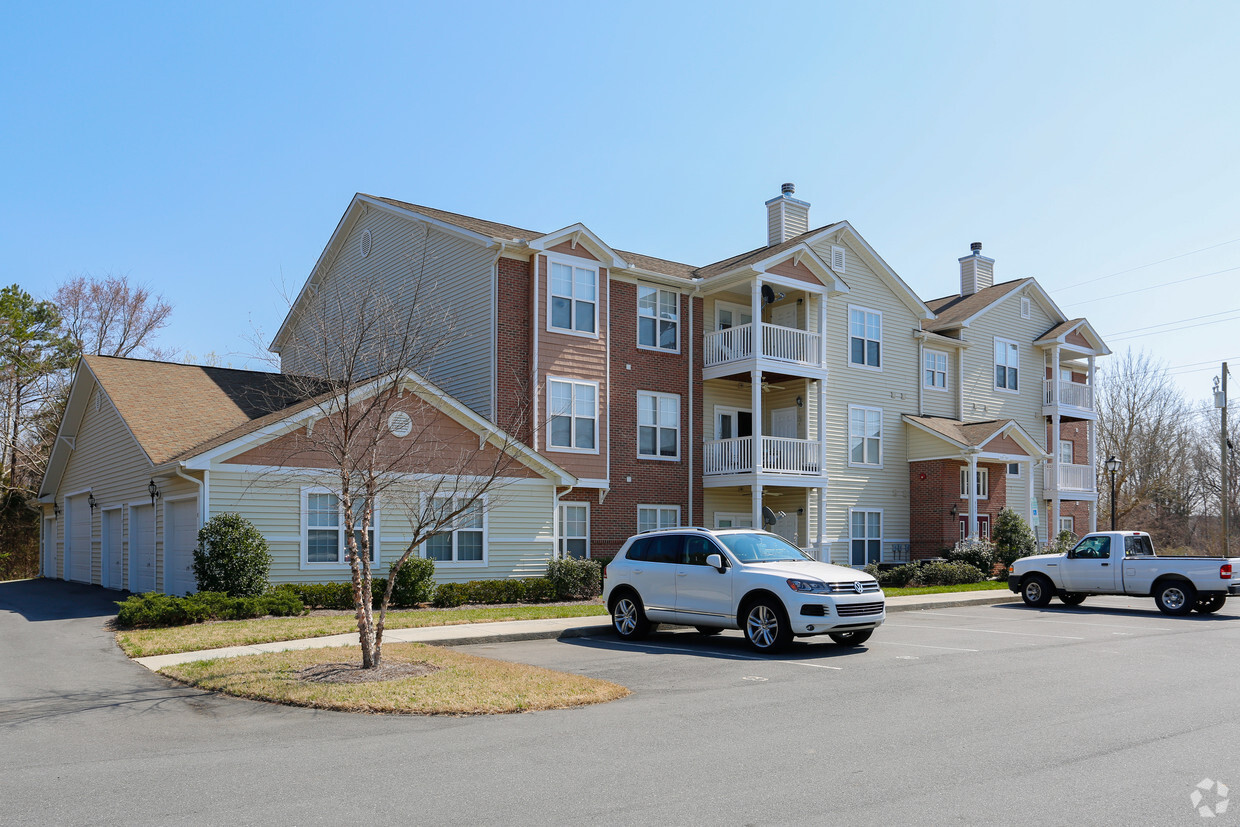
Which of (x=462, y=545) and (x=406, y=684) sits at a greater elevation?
(x=462, y=545)

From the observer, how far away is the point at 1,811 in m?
6.21

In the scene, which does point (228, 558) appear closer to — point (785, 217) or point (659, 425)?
point (659, 425)

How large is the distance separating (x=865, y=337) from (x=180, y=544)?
21.5 m

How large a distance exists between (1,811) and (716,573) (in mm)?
9626

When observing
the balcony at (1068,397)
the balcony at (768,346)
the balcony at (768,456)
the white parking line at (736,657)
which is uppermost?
the balcony at (768,346)

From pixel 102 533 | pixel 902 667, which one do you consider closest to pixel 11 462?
pixel 102 533

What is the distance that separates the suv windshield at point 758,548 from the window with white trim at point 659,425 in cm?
1201

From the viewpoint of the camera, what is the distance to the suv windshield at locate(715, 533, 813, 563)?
14.4 meters

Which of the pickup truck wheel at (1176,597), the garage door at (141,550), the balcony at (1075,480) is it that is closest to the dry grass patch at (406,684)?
the garage door at (141,550)

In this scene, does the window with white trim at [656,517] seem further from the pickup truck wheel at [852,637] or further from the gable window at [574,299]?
the pickup truck wheel at [852,637]

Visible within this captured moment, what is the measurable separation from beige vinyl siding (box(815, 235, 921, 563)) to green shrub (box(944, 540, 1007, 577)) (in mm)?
2138

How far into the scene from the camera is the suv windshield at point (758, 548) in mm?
14406

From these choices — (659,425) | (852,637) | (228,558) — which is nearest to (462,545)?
(228,558)

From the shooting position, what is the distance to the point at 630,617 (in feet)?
50.4
